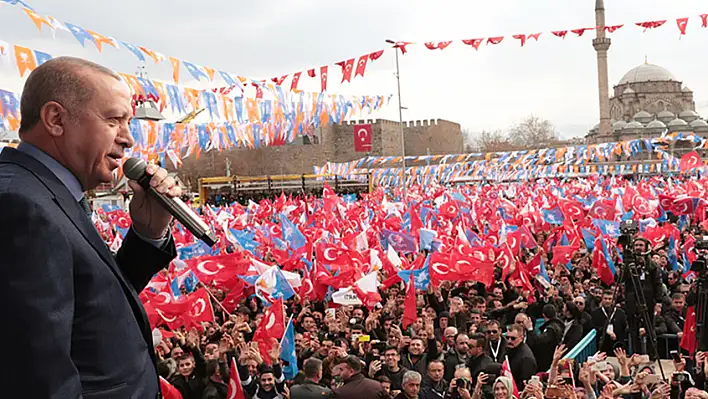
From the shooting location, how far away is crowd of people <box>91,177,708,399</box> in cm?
615

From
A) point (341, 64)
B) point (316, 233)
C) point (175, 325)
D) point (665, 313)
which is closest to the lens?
point (175, 325)

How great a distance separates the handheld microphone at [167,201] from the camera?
213 centimetres

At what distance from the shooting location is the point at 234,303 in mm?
10445

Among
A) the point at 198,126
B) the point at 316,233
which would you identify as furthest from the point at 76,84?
the point at 198,126

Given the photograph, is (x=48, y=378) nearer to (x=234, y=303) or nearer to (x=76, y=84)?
(x=76, y=84)

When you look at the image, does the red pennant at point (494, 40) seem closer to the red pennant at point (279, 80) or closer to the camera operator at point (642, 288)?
the red pennant at point (279, 80)

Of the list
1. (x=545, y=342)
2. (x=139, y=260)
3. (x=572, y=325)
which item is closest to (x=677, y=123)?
(x=572, y=325)

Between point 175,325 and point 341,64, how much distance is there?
15260 mm

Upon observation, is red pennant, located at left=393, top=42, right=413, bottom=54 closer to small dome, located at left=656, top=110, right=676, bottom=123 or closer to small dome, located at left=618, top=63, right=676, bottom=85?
small dome, located at left=656, top=110, right=676, bottom=123

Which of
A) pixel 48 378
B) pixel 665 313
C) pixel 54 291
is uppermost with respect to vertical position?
pixel 54 291

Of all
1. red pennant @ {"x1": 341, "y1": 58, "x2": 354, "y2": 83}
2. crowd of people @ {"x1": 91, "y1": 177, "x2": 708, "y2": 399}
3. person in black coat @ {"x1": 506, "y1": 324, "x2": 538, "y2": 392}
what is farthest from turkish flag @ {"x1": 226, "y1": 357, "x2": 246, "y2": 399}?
red pennant @ {"x1": 341, "y1": 58, "x2": 354, "y2": 83}

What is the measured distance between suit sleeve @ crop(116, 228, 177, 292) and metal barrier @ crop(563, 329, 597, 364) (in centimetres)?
636

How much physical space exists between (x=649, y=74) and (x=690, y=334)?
3901 inches

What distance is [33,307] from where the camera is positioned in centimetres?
145
